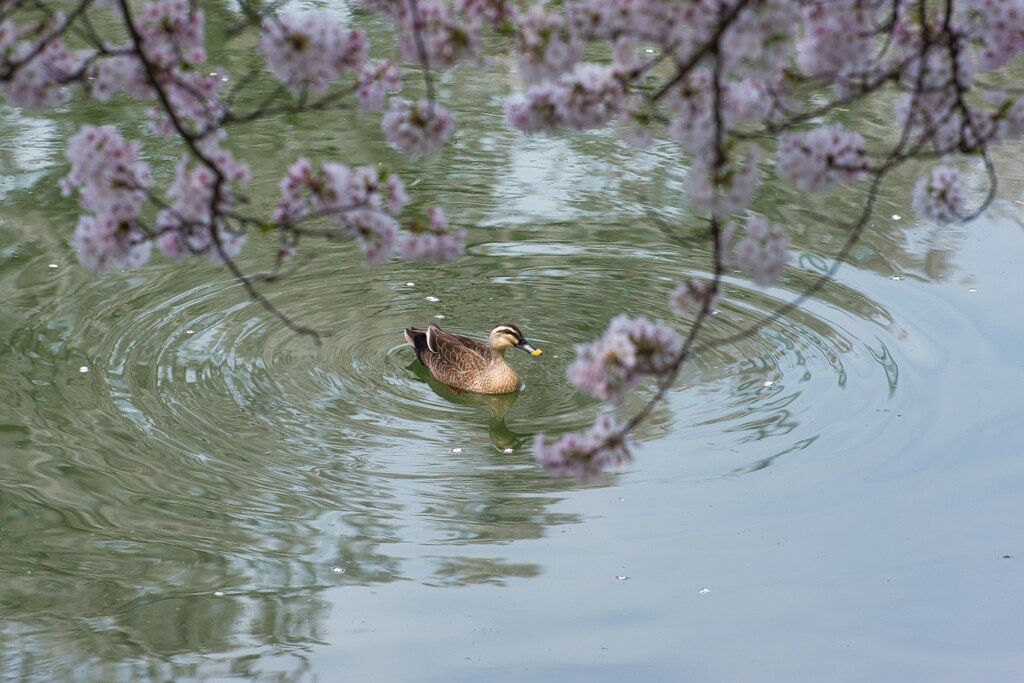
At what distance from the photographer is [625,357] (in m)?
3.01

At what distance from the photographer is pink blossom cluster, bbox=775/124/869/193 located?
338 centimetres

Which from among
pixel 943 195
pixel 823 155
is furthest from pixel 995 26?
pixel 823 155

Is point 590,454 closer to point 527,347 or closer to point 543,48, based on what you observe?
point 543,48

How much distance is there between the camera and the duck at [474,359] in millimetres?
6852

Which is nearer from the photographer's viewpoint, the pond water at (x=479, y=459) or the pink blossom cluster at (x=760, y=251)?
the pink blossom cluster at (x=760, y=251)

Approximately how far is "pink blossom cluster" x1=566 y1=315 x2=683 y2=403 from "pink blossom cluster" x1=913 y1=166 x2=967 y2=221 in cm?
100

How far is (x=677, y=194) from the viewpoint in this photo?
8633 mm

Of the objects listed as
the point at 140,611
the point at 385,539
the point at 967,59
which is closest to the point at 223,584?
the point at 140,611

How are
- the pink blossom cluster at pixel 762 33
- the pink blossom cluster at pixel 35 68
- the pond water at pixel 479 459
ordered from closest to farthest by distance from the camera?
1. the pink blossom cluster at pixel 762 33
2. the pink blossom cluster at pixel 35 68
3. the pond water at pixel 479 459

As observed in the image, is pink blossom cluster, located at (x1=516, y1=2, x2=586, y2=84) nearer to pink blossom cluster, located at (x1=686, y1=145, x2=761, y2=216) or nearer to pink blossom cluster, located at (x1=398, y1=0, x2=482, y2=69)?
pink blossom cluster, located at (x1=398, y1=0, x2=482, y2=69)

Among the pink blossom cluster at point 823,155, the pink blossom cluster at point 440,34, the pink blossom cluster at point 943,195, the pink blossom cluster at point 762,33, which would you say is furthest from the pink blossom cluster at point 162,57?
the pink blossom cluster at point 943,195

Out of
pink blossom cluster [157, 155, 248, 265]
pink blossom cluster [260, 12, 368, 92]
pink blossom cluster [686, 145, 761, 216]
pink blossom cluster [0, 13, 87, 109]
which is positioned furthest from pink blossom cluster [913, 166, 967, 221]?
pink blossom cluster [0, 13, 87, 109]

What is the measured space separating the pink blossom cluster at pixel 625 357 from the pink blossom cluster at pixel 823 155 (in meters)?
0.64

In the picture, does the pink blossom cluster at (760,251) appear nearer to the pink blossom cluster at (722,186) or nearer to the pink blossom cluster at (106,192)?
the pink blossom cluster at (722,186)
